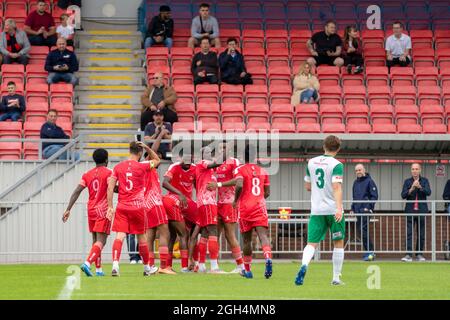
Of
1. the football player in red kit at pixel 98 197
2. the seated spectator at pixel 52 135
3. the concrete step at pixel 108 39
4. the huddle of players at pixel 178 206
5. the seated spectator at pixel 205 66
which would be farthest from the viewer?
the concrete step at pixel 108 39

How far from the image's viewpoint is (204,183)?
20.3m

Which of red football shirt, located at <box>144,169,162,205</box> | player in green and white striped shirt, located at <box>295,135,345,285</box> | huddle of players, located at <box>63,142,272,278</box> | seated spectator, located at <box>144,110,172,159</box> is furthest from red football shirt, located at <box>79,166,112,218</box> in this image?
seated spectator, located at <box>144,110,172,159</box>

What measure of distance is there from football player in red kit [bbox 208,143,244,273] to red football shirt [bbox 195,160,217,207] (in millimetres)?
148

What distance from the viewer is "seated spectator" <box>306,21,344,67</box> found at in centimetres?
3077

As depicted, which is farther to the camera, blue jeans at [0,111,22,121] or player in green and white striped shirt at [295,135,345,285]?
blue jeans at [0,111,22,121]

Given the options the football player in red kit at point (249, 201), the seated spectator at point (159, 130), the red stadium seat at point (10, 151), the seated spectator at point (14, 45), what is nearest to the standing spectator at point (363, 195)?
the seated spectator at point (159, 130)

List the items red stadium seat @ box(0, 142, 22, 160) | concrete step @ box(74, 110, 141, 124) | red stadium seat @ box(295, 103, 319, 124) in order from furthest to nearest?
concrete step @ box(74, 110, 141, 124)
red stadium seat @ box(295, 103, 319, 124)
red stadium seat @ box(0, 142, 22, 160)

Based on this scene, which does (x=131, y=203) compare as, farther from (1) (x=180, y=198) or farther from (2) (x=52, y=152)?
(2) (x=52, y=152)

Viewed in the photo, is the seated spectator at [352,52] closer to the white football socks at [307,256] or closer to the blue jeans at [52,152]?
the blue jeans at [52,152]

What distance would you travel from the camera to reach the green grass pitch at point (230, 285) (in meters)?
14.8

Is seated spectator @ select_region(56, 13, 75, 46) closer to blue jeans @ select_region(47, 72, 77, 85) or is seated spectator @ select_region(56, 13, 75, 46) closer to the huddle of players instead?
blue jeans @ select_region(47, 72, 77, 85)

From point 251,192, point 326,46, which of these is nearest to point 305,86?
point 326,46

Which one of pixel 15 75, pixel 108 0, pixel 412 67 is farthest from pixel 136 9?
pixel 412 67

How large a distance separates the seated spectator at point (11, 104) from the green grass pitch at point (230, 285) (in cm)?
613
